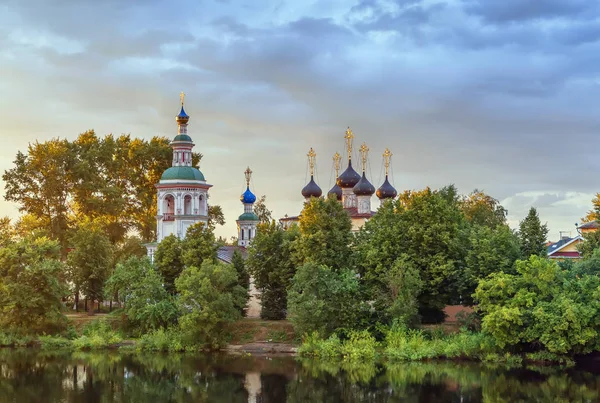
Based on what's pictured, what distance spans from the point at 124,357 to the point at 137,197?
25278mm

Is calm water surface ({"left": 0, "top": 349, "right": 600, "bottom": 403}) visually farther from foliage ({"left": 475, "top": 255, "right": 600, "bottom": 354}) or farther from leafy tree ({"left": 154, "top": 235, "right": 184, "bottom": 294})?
leafy tree ({"left": 154, "top": 235, "right": 184, "bottom": 294})

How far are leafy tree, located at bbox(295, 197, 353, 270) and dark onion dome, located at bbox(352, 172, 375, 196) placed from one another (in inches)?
516

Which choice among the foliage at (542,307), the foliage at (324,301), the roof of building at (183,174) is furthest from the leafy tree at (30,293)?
the foliage at (542,307)

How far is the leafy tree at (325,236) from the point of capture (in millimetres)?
39219

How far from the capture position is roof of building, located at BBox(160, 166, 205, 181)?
4956cm

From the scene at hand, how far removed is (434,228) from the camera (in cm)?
3803

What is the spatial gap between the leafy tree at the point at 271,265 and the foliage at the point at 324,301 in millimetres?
3647

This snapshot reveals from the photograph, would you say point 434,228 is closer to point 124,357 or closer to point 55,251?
point 124,357

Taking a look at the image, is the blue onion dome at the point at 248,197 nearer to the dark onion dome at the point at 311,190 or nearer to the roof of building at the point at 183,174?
the dark onion dome at the point at 311,190

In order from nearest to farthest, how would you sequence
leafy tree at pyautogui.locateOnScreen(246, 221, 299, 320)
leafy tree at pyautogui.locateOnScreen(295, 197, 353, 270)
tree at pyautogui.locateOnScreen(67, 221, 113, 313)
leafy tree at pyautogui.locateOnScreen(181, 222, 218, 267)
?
leafy tree at pyautogui.locateOnScreen(295, 197, 353, 270), leafy tree at pyautogui.locateOnScreen(246, 221, 299, 320), leafy tree at pyautogui.locateOnScreen(181, 222, 218, 267), tree at pyautogui.locateOnScreen(67, 221, 113, 313)

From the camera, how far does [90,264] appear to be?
4562 centimetres

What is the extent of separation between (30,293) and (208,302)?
896 centimetres

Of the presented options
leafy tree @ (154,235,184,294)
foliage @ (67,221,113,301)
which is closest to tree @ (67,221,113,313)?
foliage @ (67,221,113,301)

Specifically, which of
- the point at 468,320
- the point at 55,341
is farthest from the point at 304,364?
the point at 55,341
